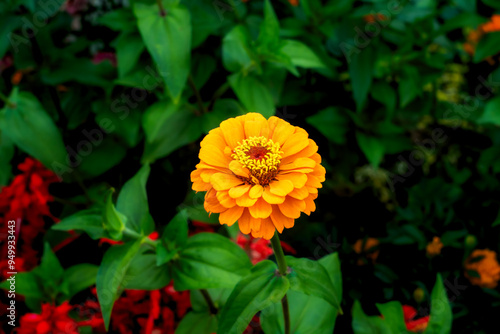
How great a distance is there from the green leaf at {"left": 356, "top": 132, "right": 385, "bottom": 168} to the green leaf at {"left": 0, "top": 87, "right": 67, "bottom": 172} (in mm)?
905

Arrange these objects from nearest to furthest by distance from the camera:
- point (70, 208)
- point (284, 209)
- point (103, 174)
→ point (284, 209)
point (70, 208)
point (103, 174)

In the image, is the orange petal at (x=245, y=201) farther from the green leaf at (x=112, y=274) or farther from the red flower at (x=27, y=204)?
the red flower at (x=27, y=204)

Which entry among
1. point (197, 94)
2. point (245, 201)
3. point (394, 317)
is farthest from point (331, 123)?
point (245, 201)

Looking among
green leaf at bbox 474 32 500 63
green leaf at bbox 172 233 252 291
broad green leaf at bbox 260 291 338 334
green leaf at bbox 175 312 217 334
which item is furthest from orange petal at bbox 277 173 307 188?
green leaf at bbox 474 32 500 63

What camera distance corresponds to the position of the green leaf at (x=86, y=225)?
2.97 ft

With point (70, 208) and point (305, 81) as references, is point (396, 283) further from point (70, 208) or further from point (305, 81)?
point (70, 208)

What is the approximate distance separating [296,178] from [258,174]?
0.23ft

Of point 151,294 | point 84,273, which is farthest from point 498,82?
point 84,273

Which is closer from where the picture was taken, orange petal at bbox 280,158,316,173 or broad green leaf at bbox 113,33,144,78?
orange petal at bbox 280,158,316,173

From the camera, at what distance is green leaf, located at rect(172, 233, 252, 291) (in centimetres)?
91

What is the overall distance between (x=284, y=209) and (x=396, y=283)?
0.66 meters

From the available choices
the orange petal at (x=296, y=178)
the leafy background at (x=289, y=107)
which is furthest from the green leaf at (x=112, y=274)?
the orange petal at (x=296, y=178)

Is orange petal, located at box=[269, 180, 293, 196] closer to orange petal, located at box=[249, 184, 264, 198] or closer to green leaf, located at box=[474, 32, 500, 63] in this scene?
orange petal, located at box=[249, 184, 264, 198]

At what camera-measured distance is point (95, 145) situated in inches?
59.4
